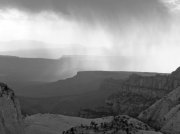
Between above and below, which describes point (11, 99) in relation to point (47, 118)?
above

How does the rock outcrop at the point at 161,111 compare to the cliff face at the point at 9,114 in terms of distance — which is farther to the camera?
the rock outcrop at the point at 161,111

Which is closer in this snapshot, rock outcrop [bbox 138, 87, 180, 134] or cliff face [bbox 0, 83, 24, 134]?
cliff face [bbox 0, 83, 24, 134]

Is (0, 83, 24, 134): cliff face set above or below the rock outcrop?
above

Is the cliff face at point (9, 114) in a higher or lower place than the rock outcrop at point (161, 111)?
higher

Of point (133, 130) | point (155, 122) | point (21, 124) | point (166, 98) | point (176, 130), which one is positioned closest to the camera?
point (21, 124)

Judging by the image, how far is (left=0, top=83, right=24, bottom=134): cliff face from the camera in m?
60.4

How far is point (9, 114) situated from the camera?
203 feet

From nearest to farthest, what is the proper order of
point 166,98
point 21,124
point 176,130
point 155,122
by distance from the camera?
point 21,124 → point 176,130 → point 155,122 → point 166,98

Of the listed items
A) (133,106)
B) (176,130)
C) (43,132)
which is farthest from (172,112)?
(133,106)

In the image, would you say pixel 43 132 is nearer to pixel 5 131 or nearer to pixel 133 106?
pixel 5 131

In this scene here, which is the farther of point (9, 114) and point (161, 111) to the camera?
point (161, 111)

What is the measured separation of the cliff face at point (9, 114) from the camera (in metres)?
60.4

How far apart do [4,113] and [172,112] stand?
203ft

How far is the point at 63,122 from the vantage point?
102000 mm
